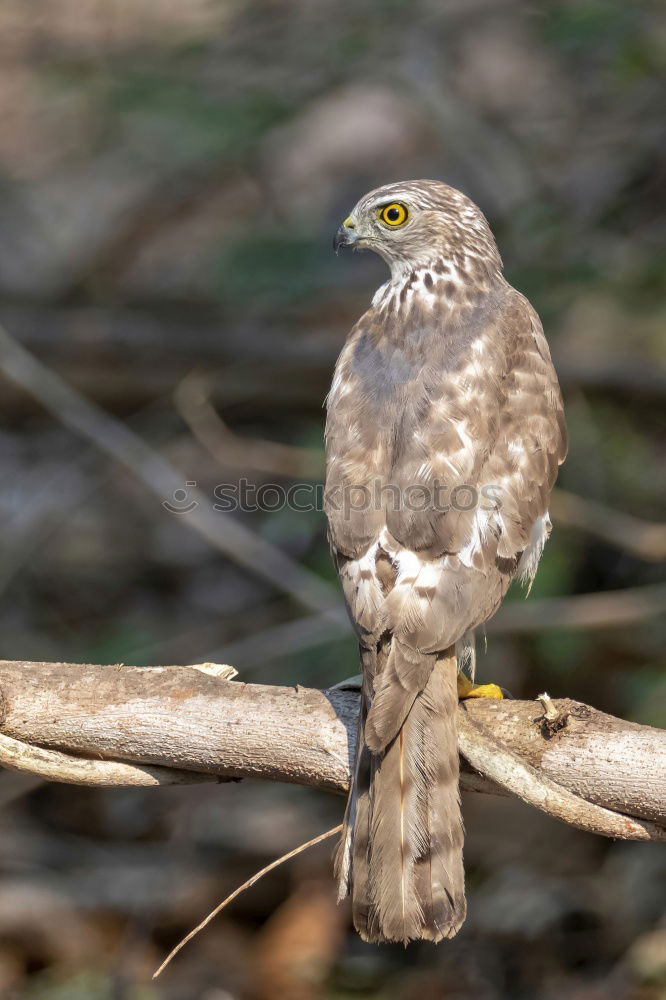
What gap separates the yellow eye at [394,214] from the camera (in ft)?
15.4

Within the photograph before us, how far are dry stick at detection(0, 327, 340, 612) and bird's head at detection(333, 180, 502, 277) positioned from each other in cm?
206

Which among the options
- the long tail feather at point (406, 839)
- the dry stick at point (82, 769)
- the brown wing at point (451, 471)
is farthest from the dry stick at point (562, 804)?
the dry stick at point (82, 769)

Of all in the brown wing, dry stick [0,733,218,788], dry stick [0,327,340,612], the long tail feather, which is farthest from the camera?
dry stick [0,327,340,612]

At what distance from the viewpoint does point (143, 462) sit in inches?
263

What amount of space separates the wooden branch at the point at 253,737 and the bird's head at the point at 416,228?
192 cm

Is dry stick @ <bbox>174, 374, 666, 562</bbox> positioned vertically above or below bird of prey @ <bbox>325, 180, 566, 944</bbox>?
below

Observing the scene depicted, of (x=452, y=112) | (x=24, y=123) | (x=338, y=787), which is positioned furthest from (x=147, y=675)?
(x=24, y=123)

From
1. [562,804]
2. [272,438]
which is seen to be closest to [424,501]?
[562,804]

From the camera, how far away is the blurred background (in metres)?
5.96

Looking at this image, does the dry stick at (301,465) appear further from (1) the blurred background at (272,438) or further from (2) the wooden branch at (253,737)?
(2) the wooden branch at (253,737)

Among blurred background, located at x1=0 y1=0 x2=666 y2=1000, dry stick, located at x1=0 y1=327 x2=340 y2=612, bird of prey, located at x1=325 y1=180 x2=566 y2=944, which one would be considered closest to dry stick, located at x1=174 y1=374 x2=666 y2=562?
blurred background, located at x1=0 y1=0 x2=666 y2=1000

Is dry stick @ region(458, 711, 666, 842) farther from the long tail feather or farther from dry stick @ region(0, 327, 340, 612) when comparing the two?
dry stick @ region(0, 327, 340, 612)

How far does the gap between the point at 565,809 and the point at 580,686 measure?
3623 mm

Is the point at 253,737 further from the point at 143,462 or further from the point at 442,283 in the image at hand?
the point at 143,462
